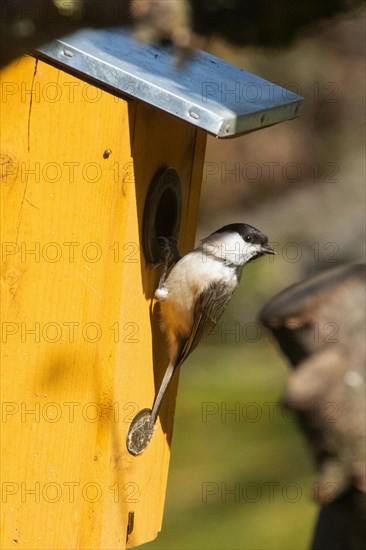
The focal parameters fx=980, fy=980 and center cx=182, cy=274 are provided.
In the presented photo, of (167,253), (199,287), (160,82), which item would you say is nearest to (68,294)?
(167,253)

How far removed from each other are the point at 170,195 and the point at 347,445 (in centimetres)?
156

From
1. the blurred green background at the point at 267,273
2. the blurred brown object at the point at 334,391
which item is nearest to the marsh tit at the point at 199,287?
the blurred brown object at the point at 334,391

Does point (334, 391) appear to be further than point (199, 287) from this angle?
No

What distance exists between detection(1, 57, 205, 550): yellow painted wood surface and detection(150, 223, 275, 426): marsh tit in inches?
9.0

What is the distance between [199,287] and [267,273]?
443cm

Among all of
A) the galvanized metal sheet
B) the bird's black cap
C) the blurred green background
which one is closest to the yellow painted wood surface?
the galvanized metal sheet

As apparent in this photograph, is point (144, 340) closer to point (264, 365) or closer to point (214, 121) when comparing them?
point (214, 121)

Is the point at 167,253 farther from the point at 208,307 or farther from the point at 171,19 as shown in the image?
the point at 171,19

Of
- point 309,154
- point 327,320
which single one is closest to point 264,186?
point 309,154

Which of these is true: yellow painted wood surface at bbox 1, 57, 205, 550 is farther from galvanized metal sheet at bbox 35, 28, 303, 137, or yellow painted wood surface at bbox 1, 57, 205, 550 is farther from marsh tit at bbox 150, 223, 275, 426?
marsh tit at bbox 150, 223, 275, 426

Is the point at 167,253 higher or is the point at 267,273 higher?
the point at 267,273

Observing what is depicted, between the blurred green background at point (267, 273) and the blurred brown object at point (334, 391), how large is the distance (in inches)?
153

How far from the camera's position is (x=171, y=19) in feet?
4.93

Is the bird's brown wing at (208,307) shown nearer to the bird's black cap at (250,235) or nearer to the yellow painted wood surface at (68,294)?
the bird's black cap at (250,235)
